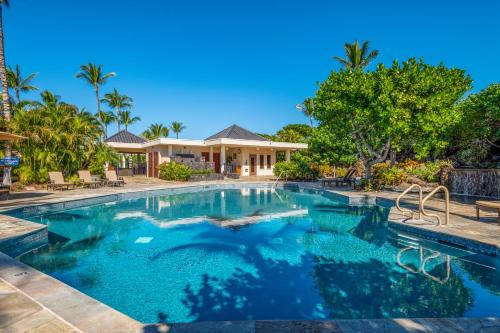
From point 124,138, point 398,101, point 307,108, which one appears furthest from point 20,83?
point 307,108

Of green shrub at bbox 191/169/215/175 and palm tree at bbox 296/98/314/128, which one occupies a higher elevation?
palm tree at bbox 296/98/314/128

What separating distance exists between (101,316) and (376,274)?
450 cm

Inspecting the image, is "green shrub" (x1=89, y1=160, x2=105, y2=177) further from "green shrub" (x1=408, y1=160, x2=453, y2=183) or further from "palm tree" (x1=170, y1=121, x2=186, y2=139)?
"palm tree" (x1=170, y1=121, x2=186, y2=139)

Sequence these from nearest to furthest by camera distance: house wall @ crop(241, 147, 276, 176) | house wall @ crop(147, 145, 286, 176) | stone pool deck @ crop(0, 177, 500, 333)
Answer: stone pool deck @ crop(0, 177, 500, 333) < house wall @ crop(147, 145, 286, 176) < house wall @ crop(241, 147, 276, 176)

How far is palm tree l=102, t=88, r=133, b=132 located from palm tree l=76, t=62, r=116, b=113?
24.1 ft

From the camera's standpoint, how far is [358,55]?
30.4 m

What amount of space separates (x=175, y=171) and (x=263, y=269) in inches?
680

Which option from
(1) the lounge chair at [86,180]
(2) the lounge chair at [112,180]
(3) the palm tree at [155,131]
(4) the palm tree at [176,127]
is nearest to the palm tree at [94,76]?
(2) the lounge chair at [112,180]

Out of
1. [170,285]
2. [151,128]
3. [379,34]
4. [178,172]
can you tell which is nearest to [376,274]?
[170,285]

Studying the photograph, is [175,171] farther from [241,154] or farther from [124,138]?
[124,138]

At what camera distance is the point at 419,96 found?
11.1 metres

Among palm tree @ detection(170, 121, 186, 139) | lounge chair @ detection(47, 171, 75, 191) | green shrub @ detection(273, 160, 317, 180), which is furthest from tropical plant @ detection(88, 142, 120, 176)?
palm tree @ detection(170, 121, 186, 139)

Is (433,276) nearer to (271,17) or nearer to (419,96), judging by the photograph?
(419,96)

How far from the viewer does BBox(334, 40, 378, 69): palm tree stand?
3042 centimetres
